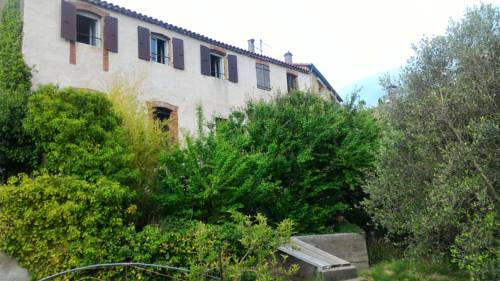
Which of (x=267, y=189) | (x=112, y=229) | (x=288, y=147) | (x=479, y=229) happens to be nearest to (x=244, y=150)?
(x=288, y=147)

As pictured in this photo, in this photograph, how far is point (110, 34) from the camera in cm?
1466

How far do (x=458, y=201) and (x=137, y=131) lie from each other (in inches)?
291

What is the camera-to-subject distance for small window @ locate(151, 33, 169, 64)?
1625cm

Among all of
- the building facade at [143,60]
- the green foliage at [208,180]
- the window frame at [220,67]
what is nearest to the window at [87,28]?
the building facade at [143,60]

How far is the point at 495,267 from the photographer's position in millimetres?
6141

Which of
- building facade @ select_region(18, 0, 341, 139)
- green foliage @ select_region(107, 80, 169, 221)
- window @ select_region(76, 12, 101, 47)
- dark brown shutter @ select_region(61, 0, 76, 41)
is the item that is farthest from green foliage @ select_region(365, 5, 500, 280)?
window @ select_region(76, 12, 101, 47)

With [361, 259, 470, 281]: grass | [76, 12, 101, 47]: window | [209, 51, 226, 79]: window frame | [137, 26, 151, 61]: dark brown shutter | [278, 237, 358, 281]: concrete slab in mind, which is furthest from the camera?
[209, 51, 226, 79]: window frame

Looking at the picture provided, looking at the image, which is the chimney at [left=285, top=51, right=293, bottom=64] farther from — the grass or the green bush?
the green bush

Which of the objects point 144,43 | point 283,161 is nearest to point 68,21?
point 144,43

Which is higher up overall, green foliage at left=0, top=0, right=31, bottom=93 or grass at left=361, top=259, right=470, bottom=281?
green foliage at left=0, top=0, right=31, bottom=93

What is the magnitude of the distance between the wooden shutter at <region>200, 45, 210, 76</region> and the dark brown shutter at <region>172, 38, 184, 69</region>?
99 cm

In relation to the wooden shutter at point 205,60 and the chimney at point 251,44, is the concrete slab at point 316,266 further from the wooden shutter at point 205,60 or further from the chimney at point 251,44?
the chimney at point 251,44

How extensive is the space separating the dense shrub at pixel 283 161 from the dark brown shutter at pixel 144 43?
180 inches

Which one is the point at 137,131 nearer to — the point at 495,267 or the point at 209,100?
the point at 209,100
